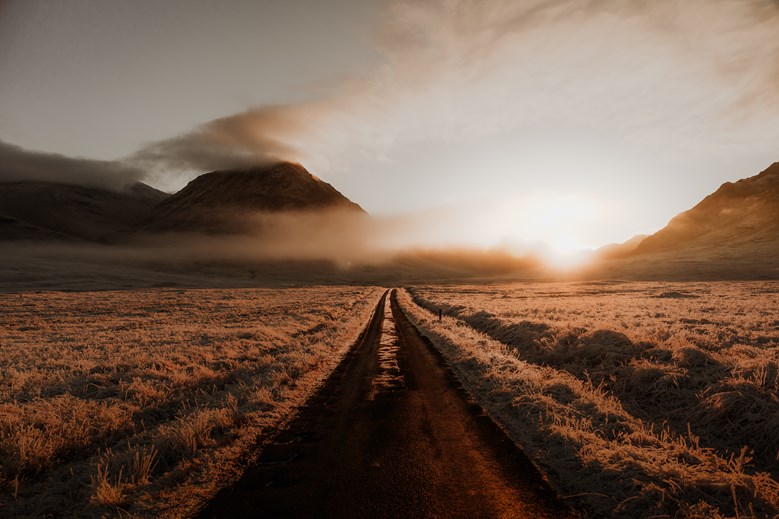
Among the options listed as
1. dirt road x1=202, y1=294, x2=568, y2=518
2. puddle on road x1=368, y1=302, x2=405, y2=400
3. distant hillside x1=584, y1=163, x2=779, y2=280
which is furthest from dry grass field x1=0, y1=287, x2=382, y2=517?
distant hillside x1=584, y1=163, x2=779, y2=280

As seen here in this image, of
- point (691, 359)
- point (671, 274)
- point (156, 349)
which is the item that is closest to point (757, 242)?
point (671, 274)

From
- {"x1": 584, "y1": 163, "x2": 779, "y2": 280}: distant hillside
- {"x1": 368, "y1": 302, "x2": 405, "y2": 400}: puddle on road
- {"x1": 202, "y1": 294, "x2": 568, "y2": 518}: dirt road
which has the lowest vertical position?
{"x1": 368, "y1": 302, "x2": 405, "y2": 400}: puddle on road

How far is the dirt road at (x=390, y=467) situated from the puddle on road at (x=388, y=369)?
431 millimetres

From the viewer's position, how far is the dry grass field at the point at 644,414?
19.1 ft

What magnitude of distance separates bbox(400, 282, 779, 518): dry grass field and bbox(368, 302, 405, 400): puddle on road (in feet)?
8.02

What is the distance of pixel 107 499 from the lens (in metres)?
5.86

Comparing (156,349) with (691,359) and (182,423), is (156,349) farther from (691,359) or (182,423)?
(691,359)

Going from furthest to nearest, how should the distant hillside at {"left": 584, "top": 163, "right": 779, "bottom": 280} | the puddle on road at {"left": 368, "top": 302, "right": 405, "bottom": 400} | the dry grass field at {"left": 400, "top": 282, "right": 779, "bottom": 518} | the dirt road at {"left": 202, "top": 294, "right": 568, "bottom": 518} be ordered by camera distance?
the distant hillside at {"left": 584, "top": 163, "right": 779, "bottom": 280}
the puddle on road at {"left": 368, "top": 302, "right": 405, "bottom": 400}
the dry grass field at {"left": 400, "top": 282, "right": 779, "bottom": 518}
the dirt road at {"left": 202, "top": 294, "right": 568, "bottom": 518}

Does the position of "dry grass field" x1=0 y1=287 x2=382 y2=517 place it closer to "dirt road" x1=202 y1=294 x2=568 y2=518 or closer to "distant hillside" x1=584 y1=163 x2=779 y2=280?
"dirt road" x1=202 y1=294 x2=568 y2=518

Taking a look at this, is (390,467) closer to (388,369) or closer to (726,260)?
(388,369)

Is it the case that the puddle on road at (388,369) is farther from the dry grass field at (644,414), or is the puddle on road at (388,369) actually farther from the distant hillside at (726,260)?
the distant hillside at (726,260)

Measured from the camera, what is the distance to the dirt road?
5648mm

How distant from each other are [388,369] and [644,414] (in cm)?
832

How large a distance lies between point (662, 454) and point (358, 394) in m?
7.59
